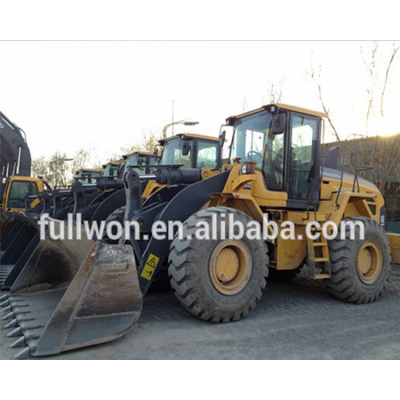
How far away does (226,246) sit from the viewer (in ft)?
15.2

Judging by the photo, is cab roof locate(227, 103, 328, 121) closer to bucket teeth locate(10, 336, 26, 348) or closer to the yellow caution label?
the yellow caution label

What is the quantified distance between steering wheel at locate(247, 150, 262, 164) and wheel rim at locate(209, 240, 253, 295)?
5.07ft

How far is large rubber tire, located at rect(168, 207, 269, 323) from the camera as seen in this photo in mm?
4242

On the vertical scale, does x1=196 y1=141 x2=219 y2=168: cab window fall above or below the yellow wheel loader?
above

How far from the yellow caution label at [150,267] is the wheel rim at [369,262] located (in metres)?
3.29

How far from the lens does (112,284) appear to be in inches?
148

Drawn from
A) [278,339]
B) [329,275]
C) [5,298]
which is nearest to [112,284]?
[278,339]

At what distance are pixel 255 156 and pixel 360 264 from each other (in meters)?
2.41

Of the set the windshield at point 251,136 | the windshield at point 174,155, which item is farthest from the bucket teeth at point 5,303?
the windshield at point 174,155

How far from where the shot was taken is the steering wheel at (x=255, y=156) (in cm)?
571

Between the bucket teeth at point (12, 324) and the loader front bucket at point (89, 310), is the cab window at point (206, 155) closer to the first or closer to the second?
the loader front bucket at point (89, 310)

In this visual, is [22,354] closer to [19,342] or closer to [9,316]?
[19,342]

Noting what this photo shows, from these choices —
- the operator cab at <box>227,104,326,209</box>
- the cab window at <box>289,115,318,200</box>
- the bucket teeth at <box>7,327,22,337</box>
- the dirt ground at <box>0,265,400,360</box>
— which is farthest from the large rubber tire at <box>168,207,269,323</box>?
the bucket teeth at <box>7,327,22,337</box>

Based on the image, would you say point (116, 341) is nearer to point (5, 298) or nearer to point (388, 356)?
point (5, 298)
